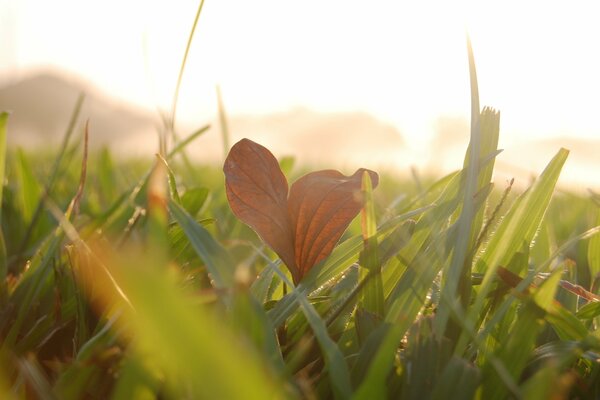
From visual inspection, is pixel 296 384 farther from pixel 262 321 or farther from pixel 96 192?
pixel 96 192

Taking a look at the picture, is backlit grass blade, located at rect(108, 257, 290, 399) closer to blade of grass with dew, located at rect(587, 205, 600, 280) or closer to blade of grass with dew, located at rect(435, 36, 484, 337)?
blade of grass with dew, located at rect(435, 36, 484, 337)

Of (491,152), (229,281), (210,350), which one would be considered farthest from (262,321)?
(491,152)

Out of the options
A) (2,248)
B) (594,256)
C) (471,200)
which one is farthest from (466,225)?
(2,248)

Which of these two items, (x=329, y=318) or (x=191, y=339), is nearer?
(x=191, y=339)

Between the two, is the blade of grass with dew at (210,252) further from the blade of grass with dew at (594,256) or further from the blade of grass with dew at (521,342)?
the blade of grass with dew at (594,256)

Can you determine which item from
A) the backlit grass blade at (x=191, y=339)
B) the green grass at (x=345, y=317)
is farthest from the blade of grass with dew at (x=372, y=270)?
the backlit grass blade at (x=191, y=339)

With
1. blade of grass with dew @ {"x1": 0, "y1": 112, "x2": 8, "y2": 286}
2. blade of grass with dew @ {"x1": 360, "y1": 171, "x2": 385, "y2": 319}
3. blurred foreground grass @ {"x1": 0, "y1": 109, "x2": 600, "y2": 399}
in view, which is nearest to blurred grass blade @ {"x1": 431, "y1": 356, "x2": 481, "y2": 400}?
blurred foreground grass @ {"x1": 0, "y1": 109, "x2": 600, "y2": 399}

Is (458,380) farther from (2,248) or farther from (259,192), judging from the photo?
(2,248)
